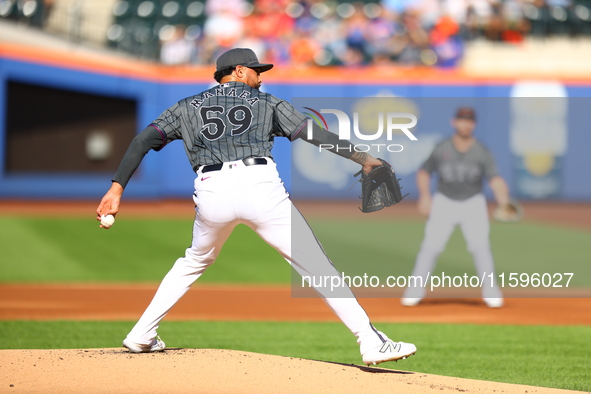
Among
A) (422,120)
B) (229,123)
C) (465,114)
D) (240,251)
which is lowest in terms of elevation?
(240,251)

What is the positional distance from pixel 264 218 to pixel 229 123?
57cm

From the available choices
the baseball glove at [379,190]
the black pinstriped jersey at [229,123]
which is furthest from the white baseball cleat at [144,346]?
the baseball glove at [379,190]

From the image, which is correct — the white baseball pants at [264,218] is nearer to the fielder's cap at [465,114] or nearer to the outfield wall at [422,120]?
the fielder's cap at [465,114]

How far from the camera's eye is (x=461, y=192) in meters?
7.87

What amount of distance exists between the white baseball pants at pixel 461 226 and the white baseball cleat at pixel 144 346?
11.8ft

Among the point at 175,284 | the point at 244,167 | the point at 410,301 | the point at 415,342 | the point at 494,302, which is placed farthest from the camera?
the point at 410,301

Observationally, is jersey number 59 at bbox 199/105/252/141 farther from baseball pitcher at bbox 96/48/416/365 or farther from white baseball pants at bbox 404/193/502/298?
white baseball pants at bbox 404/193/502/298

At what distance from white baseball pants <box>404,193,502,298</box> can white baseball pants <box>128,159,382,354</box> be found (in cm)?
351

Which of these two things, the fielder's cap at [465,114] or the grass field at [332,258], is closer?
the grass field at [332,258]

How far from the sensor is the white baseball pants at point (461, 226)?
785cm

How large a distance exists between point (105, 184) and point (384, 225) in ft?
24.2

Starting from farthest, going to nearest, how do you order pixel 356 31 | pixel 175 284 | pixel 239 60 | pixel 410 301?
pixel 356 31
pixel 410 301
pixel 175 284
pixel 239 60

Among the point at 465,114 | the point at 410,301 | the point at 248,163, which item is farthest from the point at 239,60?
the point at 410,301

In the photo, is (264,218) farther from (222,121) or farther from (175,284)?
(175,284)
